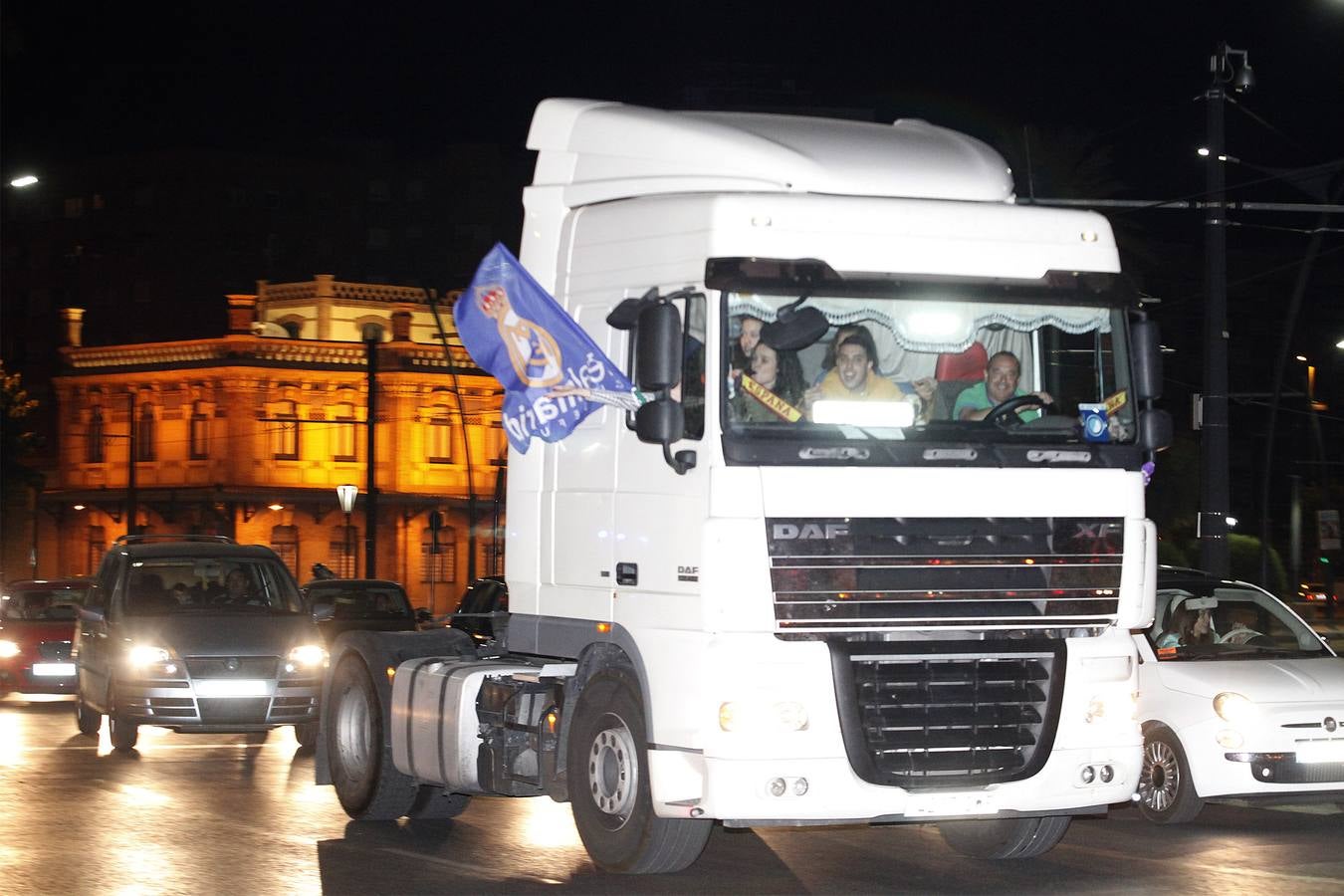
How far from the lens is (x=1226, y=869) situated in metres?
11.2

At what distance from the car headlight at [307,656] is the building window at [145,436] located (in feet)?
198

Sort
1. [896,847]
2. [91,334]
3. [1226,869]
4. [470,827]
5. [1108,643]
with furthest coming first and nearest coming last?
1. [91,334]
2. [470,827]
3. [896,847]
4. [1226,869]
5. [1108,643]

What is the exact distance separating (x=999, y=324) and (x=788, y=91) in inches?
2019

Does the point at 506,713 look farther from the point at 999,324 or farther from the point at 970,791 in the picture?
the point at 999,324

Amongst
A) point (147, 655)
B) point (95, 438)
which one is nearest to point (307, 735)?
point (147, 655)

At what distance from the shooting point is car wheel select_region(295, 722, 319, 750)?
1897 cm

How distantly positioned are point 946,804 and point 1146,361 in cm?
252

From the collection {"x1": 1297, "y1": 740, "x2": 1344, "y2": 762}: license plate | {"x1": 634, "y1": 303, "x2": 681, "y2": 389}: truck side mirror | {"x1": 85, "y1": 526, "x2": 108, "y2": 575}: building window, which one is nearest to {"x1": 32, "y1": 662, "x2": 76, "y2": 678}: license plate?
{"x1": 1297, "y1": 740, "x2": 1344, "y2": 762}: license plate

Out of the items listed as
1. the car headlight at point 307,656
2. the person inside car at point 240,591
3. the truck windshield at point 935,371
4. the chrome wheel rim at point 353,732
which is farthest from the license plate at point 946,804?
the person inside car at point 240,591

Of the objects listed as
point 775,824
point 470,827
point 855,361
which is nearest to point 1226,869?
point 775,824

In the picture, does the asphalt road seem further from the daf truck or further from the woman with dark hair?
the woman with dark hair

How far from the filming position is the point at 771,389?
9734mm

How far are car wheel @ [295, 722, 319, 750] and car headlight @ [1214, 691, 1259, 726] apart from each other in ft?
29.2

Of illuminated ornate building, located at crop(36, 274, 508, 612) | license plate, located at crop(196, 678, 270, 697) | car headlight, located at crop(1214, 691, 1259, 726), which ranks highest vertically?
illuminated ornate building, located at crop(36, 274, 508, 612)
